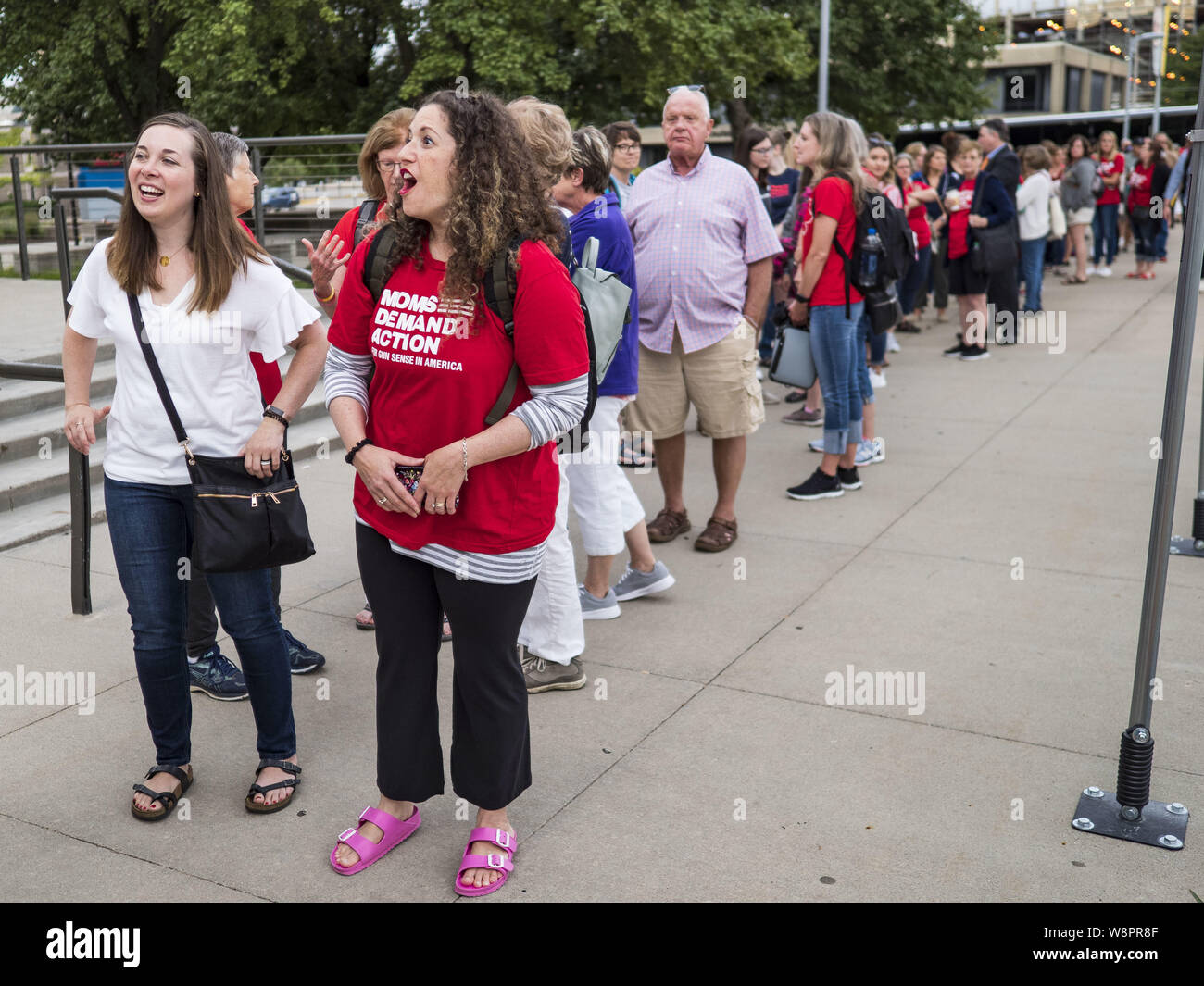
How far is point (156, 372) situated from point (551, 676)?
1.68 meters

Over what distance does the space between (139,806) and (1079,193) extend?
1616 cm

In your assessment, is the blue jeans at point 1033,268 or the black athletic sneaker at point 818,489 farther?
the blue jeans at point 1033,268

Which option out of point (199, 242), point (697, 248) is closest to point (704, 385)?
point (697, 248)

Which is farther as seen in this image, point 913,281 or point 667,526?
point 913,281

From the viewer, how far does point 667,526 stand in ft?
19.5

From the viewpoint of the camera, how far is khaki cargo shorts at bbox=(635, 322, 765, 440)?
18.4 feet

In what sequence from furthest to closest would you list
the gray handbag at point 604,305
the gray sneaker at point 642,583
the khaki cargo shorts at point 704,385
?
1. the khaki cargo shorts at point 704,385
2. the gray sneaker at point 642,583
3. the gray handbag at point 604,305

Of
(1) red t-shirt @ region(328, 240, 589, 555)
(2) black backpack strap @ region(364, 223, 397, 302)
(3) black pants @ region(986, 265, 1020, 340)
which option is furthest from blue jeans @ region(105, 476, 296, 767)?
(3) black pants @ region(986, 265, 1020, 340)

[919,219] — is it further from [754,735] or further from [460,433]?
[460,433]

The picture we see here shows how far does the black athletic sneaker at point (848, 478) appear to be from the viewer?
684cm

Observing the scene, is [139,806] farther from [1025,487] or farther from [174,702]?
[1025,487]

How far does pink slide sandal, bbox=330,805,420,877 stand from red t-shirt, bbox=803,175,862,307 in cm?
415

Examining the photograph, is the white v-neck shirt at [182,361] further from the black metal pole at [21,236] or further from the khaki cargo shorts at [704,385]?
the black metal pole at [21,236]

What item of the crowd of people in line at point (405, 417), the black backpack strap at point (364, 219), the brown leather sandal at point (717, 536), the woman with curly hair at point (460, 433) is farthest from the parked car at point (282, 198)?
the woman with curly hair at point (460, 433)
